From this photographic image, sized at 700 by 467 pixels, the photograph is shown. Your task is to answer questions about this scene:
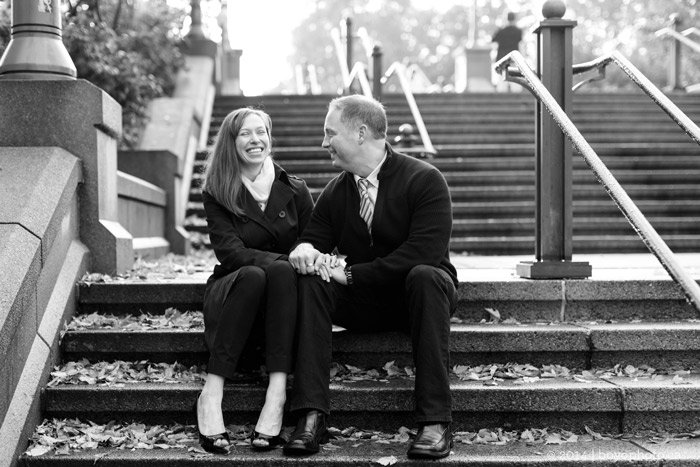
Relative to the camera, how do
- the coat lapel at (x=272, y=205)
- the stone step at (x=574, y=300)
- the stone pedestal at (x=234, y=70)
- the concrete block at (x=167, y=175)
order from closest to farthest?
the coat lapel at (x=272, y=205), the stone step at (x=574, y=300), the concrete block at (x=167, y=175), the stone pedestal at (x=234, y=70)

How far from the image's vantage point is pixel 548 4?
174 inches

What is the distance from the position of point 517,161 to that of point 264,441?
232 inches

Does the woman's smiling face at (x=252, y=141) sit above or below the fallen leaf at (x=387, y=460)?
above

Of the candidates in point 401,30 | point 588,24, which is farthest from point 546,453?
point 401,30

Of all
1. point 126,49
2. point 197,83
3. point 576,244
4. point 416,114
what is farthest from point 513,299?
point 197,83

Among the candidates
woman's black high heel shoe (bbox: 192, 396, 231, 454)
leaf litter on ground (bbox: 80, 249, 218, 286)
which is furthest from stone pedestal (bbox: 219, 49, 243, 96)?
woman's black high heel shoe (bbox: 192, 396, 231, 454)

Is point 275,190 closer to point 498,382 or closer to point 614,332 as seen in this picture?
point 498,382

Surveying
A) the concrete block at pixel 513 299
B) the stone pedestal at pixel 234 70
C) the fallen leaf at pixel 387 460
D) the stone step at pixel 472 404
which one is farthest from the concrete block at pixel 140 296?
the stone pedestal at pixel 234 70

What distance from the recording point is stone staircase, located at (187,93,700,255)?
7.40 metres

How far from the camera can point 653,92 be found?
4.07m

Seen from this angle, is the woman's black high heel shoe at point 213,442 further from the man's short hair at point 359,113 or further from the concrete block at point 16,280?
the man's short hair at point 359,113

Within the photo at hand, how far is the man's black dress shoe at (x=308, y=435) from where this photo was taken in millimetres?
3066

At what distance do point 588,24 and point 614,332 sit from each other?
37883 millimetres

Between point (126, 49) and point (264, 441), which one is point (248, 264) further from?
point (126, 49)
